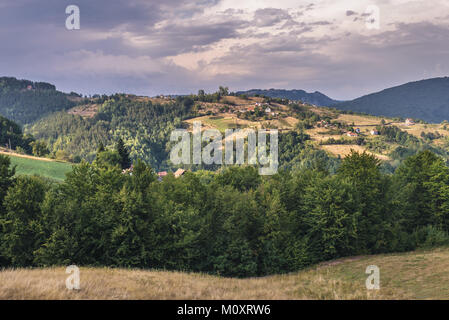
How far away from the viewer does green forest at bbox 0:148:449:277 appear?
2928 cm

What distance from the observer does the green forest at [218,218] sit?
96.1 ft

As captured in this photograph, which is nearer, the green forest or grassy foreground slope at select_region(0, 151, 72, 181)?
the green forest

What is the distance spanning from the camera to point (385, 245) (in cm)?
4403

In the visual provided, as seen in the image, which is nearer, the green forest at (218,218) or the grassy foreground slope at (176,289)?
the grassy foreground slope at (176,289)

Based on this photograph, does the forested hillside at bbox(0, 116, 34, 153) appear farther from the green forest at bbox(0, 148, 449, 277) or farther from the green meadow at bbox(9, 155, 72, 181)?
the green forest at bbox(0, 148, 449, 277)

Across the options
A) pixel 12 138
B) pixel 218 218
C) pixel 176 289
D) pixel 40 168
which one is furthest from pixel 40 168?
pixel 176 289

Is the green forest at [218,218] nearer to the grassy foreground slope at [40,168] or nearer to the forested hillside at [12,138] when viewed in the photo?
the grassy foreground slope at [40,168]

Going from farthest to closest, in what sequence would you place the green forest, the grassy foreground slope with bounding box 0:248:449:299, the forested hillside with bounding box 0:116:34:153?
1. the forested hillside with bounding box 0:116:34:153
2. the green forest
3. the grassy foreground slope with bounding box 0:248:449:299

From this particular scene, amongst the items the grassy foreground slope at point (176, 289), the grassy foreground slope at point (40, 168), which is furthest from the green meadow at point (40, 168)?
the grassy foreground slope at point (176, 289)

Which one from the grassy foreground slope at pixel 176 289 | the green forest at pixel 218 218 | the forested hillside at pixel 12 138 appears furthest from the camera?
the forested hillside at pixel 12 138

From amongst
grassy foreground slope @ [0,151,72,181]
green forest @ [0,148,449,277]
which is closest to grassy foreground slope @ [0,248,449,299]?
green forest @ [0,148,449,277]

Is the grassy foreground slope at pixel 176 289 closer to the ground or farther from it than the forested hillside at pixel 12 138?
closer to the ground

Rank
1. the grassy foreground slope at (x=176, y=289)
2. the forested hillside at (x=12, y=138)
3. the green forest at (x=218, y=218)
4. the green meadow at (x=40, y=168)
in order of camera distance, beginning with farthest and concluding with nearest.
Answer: the forested hillside at (x=12, y=138) → the green meadow at (x=40, y=168) → the green forest at (x=218, y=218) → the grassy foreground slope at (x=176, y=289)
